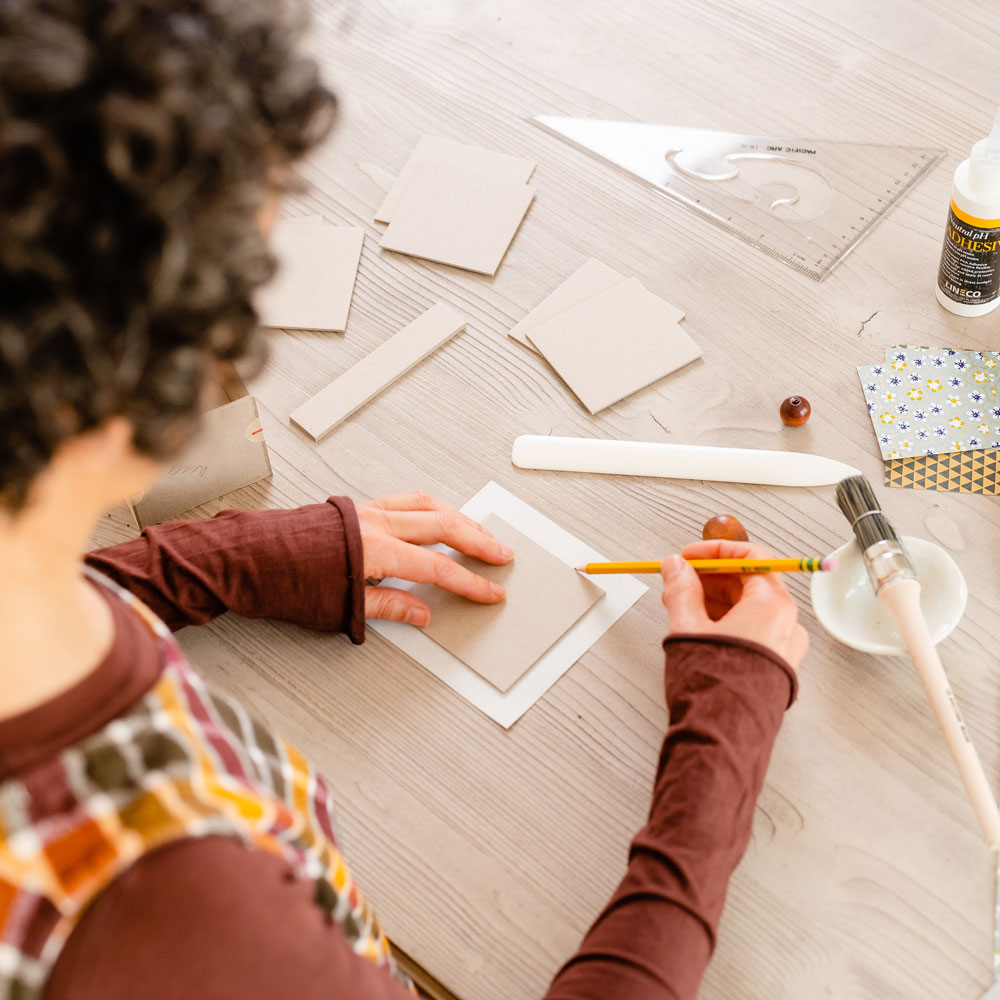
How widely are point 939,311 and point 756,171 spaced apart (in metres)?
0.25

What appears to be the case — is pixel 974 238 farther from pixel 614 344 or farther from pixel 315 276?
pixel 315 276

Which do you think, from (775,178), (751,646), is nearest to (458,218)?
(775,178)

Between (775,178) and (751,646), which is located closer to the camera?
(751,646)

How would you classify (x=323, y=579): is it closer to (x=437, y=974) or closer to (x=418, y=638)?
(x=418, y=638)

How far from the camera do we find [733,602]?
82 centimetres

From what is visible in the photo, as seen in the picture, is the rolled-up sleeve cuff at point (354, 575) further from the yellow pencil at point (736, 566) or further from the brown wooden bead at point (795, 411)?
the brown wooden bead at point (795, 411)

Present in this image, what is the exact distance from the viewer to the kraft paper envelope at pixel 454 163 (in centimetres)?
A: 111

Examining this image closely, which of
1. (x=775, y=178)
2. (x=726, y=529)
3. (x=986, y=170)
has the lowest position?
(x=726, y=529)

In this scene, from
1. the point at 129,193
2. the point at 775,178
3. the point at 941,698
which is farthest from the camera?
the point at 775,178

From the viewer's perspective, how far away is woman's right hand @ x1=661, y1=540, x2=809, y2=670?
76cm

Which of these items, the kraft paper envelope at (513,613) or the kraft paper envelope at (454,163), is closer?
the kraft paper envelope at (513,613)

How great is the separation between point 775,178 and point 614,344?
280 mm

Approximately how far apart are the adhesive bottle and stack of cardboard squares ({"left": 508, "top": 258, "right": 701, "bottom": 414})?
0.24m

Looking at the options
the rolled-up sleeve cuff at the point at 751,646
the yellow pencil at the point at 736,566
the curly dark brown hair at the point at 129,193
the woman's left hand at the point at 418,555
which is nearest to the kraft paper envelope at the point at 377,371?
the woman's left hand at the point at 418,555
